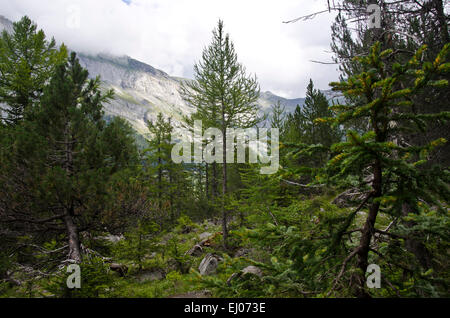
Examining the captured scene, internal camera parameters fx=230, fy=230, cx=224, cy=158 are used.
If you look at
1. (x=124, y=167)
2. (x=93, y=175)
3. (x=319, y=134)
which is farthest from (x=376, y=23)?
(x=319, y=134)

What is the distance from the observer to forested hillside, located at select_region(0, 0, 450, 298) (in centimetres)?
191

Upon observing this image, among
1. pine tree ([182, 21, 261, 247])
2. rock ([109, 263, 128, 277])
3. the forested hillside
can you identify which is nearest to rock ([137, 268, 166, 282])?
the forested hillside

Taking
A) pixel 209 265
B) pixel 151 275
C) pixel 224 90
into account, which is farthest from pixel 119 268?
pixel 224 90

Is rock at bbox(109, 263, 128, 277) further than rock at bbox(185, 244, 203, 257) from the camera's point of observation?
No

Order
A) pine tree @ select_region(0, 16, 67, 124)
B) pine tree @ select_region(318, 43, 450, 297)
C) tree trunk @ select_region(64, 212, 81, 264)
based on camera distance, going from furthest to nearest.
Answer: pine tree @ select_region(0, 16, 67, 124)
tree trunk @ select_region(64, 212, 81, 264)
pine tree @ select_region(318, 43, 450, 297)

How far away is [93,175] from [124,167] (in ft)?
5.31

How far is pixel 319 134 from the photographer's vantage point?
67.4ft

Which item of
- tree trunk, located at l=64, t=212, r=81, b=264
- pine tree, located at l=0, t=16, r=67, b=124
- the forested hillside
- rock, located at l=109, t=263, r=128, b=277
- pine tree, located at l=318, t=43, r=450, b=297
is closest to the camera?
pine tree, located at l=318, t=43, r=450, b=297

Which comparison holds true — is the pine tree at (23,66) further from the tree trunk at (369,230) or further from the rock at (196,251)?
the tree trunk at (369,230)

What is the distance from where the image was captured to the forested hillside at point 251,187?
1909 mm

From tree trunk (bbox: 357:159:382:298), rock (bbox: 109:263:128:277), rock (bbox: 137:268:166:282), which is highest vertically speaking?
tree trunk (bbox: 357:159:382:298)

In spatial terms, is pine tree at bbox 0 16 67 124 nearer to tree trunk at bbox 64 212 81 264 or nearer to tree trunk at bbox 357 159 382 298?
tree trunk at bbox 64 212 81 264

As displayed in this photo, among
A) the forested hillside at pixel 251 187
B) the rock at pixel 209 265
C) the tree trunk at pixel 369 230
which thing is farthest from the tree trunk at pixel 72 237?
the tree trunk at pixel 369 230
